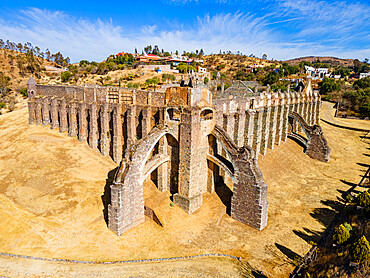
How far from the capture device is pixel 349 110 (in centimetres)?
6128

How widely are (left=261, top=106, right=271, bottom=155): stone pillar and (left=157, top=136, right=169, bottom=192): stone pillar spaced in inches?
556

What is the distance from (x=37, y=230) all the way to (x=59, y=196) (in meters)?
3.62

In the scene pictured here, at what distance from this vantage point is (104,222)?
17328mm

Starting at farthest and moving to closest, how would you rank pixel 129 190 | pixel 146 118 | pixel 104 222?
pixel 146 118
pixel 104 222
pixel 129 190

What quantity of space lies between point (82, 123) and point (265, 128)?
67.2 feet

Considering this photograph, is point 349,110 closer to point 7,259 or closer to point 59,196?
point 59,196

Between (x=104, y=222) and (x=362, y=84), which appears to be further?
(x=362, y=84)

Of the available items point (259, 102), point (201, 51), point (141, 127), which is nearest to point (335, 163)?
point (259, 102)

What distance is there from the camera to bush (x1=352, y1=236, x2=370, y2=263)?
11906mm

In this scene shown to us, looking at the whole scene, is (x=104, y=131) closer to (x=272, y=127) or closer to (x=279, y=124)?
(x=272, y=127)

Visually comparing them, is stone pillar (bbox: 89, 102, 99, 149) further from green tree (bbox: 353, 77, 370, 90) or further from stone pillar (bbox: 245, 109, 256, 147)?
green tree (bbox: 353, 77, 370, 90)

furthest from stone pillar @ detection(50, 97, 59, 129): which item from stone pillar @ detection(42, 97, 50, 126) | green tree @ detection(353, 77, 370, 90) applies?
green tree @ detection(353, 77, 370, 90)

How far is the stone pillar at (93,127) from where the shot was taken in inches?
1033

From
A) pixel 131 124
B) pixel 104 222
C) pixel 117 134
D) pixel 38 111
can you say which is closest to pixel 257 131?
pixel 131 124
